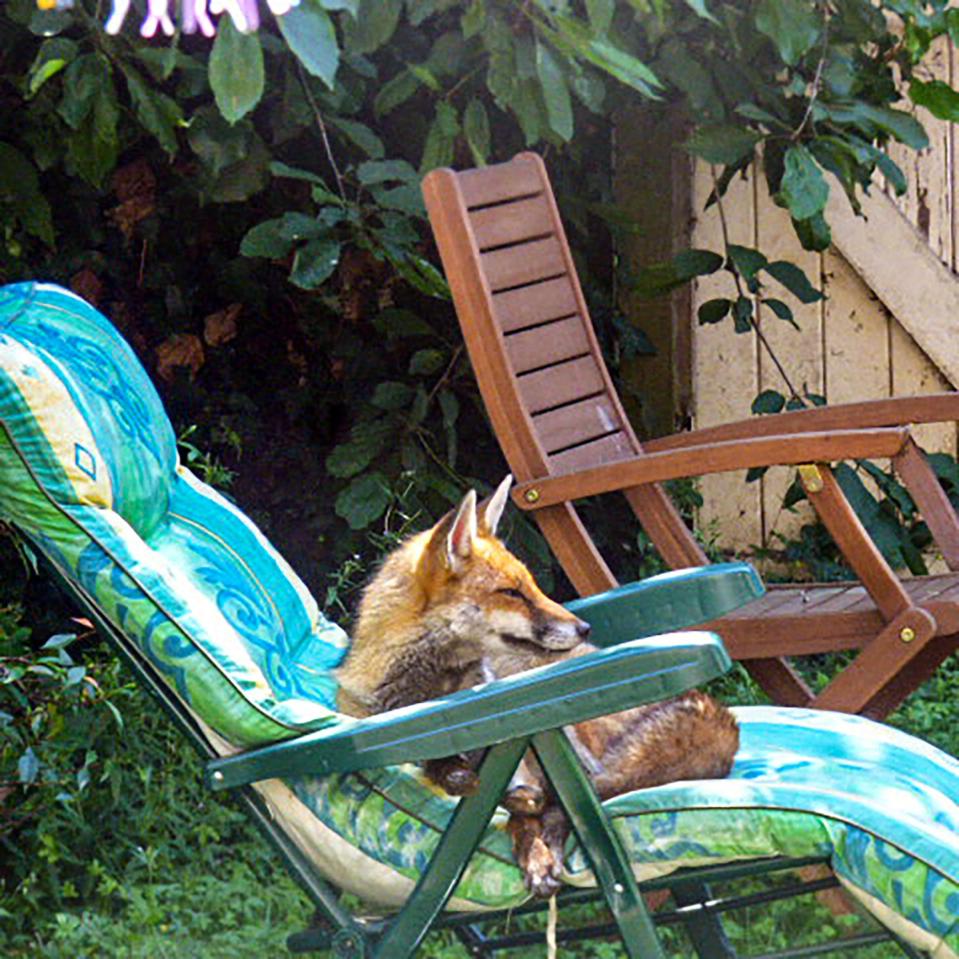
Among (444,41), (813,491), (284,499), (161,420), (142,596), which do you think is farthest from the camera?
(284,499)

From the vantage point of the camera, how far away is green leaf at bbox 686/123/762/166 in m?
4.61

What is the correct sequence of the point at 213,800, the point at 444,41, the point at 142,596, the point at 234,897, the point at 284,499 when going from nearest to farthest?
the point at 142,596 → the point at 234,897 → the point at 213,800 → the point at 444,41 → the point at 284,499

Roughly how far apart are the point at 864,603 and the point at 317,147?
221 cm

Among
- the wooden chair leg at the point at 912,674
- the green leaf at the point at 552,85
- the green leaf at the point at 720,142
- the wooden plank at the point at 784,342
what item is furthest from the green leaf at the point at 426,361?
the wooden chair leg at the point at 912,674

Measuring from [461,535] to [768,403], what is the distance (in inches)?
89.4

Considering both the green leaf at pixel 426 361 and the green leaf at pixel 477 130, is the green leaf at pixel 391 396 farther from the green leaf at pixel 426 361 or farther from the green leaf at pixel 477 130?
the green leaf at pixel 477 130

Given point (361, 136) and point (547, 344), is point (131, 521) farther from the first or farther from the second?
point (361, 136)

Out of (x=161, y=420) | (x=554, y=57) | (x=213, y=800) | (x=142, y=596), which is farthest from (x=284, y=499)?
(x=142, y=596)

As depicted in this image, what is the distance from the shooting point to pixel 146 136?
5.05 meters

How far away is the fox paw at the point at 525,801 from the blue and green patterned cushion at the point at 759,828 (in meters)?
0.04

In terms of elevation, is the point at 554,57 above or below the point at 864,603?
above

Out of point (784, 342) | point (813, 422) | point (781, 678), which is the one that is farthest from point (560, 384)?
point (784, 342)

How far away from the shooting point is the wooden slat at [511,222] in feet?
14.1

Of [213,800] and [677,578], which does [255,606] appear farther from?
[213,800]
